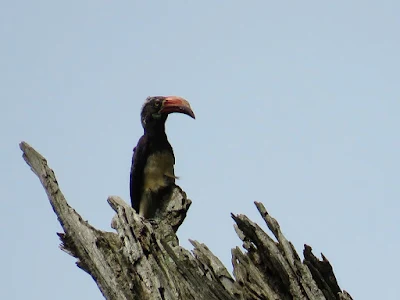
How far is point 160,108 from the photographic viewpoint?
12.4 meters

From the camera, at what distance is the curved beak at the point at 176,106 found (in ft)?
38.6

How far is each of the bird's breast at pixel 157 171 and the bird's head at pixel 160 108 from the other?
0.54 meters

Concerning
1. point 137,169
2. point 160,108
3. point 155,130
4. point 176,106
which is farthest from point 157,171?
point 176,106

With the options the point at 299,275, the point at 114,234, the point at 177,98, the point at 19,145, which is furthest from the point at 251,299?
the point at 177,98

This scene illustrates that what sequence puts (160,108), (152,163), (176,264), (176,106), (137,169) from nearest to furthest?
(176,264)
(176,106)
(160,108)
(152,163)
(137,169)

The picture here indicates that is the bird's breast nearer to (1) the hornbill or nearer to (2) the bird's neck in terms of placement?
(1) the hornbill

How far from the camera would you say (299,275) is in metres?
8.05

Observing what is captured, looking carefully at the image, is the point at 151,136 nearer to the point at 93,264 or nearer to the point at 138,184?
the point at 138,184

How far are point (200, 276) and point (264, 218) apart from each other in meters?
0.89

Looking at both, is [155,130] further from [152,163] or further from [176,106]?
[176,106]

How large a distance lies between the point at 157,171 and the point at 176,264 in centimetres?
479

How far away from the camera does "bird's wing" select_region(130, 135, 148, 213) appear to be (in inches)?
506

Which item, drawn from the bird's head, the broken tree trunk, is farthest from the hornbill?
the broken tree trunk

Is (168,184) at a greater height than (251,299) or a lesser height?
greater
